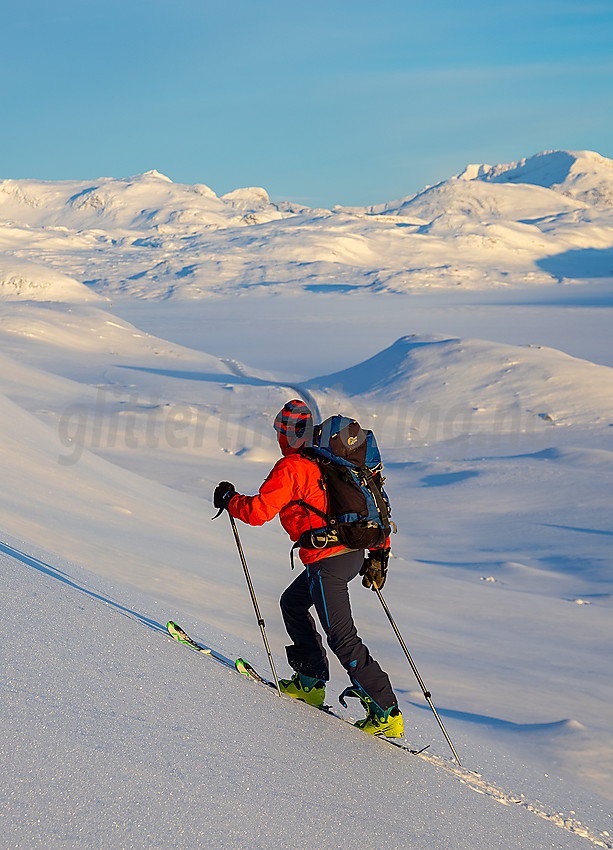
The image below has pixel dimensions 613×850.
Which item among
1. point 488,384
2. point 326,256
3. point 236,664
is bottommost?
point 236,664

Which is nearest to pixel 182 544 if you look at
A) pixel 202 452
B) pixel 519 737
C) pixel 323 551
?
pixel 519 737

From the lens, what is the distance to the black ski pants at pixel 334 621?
2951 millimetres

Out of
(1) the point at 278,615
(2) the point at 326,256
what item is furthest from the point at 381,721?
(2) the point at 326,256

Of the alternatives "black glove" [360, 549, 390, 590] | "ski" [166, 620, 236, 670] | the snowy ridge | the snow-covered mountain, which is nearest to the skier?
"black glove" [360, 549, 390, 590]

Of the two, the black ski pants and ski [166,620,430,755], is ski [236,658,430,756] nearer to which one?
ski [166,620,430,755]

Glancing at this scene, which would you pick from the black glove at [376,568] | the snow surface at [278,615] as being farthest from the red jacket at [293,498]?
the snow surface at [278,615]

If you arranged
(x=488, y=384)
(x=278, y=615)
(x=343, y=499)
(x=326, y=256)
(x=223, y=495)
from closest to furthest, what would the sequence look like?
(x=343, y=499), (x=223, y=495), (x=278, y=615), (x=488, y=384), (x=326, y=256)

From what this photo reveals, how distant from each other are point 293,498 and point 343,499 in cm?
19

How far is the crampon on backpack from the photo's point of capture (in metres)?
2.88

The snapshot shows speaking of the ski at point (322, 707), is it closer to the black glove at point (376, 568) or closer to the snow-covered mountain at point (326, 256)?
the black glove at point (376, 568)

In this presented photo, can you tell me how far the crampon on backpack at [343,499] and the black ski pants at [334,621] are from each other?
0.10 m

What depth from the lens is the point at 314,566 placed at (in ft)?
9.70

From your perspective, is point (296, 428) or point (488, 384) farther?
point (488, 384)

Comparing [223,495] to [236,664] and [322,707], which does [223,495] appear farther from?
[322,707]
